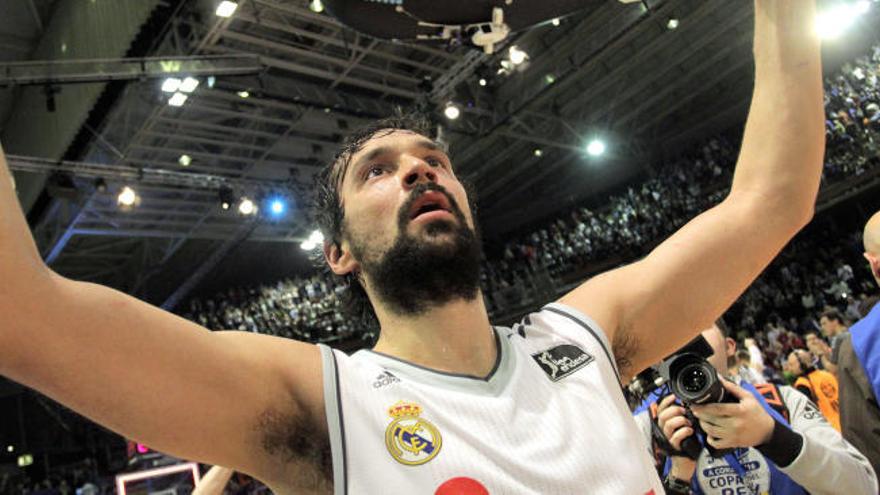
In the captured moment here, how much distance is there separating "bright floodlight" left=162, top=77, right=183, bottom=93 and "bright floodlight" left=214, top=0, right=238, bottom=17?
4.07 ft

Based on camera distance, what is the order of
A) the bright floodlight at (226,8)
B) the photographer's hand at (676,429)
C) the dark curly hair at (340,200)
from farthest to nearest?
the bright floodlight at (226,8) → the photographer's hand at (676,429) → the dark curly hair at (340,200)

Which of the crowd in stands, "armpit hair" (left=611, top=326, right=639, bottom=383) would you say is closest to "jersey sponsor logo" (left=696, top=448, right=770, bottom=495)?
"armpit hair" (left=611, top=326, right=639, bottom=383)

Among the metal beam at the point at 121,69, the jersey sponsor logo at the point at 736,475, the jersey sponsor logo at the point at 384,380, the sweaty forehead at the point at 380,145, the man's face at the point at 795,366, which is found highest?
the metal beam at the point at 121,69

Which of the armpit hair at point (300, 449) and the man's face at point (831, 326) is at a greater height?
the man's face at point (831, 326)

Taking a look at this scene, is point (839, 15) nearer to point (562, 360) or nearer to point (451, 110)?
point (451, 110)

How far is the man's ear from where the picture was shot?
5.58 ft

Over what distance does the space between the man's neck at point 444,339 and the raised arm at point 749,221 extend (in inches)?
10.7

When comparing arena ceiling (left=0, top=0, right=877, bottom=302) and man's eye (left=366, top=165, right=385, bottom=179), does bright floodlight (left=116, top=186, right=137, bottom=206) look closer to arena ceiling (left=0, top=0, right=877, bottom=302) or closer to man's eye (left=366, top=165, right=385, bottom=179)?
arena ceiling (left=0, top=0, right=877, bottom=302)

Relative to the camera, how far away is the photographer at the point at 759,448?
2025 millimetres

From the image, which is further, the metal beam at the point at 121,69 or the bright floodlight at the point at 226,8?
the metal beam at the point at 121,69

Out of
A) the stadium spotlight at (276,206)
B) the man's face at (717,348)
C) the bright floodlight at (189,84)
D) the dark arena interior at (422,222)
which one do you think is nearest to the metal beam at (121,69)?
the dark arena interior at (422,222)

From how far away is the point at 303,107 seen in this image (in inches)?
419

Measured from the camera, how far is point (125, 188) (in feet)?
35.1

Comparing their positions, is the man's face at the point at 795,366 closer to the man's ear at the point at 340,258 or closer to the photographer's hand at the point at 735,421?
the photographer's hand at the point at 735,421
